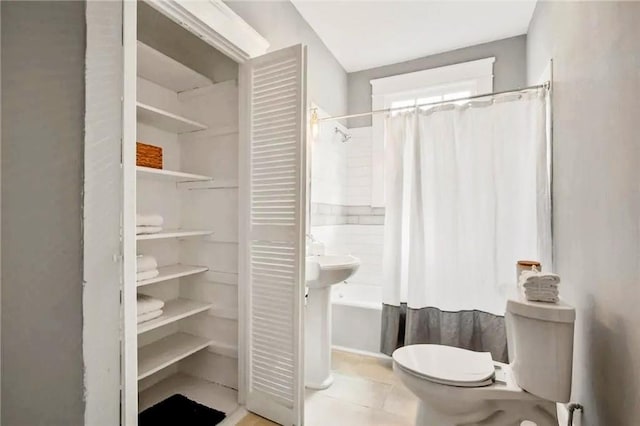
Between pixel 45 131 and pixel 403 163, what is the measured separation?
2.12m

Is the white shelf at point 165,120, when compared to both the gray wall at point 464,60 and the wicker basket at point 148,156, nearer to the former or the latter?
the wicker basket at point 148,156

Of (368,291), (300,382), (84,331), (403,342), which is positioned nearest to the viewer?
(84,331)

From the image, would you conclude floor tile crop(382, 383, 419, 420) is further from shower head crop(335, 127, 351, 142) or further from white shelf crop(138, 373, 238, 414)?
shower head crop(335, 127, 351, 142)

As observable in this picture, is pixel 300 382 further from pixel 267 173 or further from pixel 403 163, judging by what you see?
pixel 403 163

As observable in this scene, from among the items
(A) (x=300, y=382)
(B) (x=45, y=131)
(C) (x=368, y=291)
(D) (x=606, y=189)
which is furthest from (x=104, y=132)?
(C) (x=368, y=291)

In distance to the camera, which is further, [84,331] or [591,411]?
[591,411]

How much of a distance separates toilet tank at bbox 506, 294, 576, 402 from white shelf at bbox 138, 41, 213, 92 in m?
2.05

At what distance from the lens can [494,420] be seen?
1.41 metres

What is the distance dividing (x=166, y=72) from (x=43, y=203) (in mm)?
1416

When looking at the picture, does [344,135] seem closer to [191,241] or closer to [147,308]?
[191,241]

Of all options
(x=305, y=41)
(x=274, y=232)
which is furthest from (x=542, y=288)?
(x=305, y=41)

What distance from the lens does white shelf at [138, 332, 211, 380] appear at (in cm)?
166

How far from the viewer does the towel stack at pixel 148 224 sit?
5.41ft

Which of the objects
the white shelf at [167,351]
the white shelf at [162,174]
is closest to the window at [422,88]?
the white shelf at [162,174]
